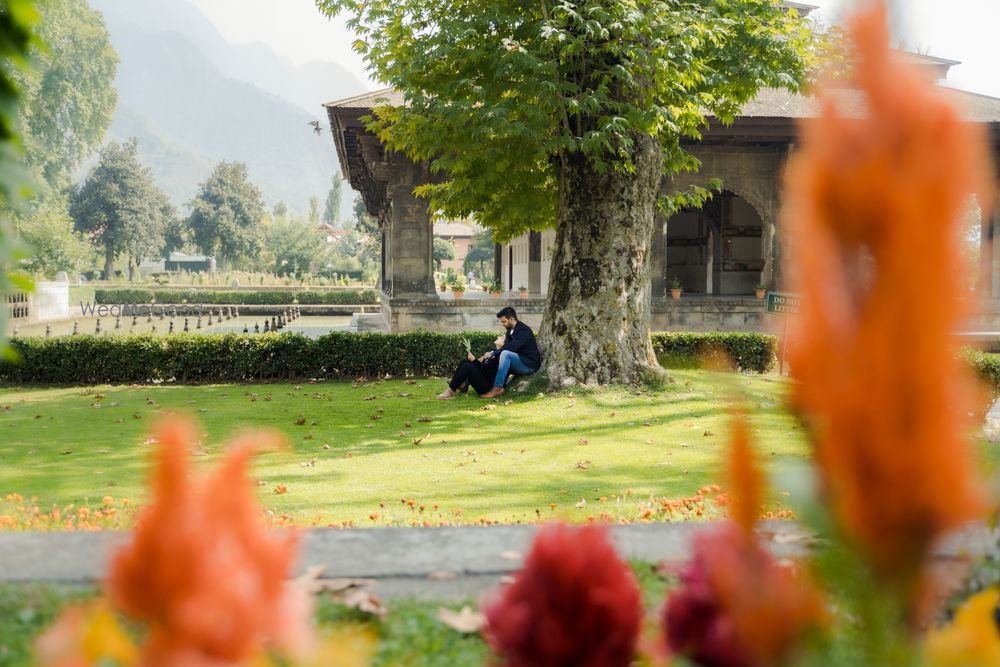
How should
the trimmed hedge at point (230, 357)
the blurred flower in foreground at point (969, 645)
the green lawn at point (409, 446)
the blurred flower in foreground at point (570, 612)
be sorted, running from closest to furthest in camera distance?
1. the blurred flower in foreground at point (969, 645)
2. the blurred flower in foreground at point (570, 612)
3. the green lawn at point (409, 446)
4. the trimmed hedge at point (230, 357)

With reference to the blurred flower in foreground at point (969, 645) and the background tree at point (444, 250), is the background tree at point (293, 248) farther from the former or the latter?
the blurred flower in foreground at point (969, 645)

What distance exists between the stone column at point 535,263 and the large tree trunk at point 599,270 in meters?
10.3

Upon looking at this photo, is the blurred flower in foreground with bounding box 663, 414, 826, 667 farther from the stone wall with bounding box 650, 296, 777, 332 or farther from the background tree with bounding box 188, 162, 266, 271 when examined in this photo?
the background tree with bounding box 188, 162, 266, 271

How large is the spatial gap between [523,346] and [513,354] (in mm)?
228

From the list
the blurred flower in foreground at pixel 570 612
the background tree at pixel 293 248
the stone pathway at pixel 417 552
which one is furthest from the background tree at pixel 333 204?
the blurred flower in foreground at pixel 570 612

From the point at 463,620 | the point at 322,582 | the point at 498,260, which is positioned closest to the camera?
the point at 463,620

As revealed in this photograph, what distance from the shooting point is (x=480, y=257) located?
82.1 m

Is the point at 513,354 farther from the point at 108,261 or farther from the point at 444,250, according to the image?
the point at 108,261

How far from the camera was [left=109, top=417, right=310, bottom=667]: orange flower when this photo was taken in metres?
0.77

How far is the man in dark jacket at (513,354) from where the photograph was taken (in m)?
12.1

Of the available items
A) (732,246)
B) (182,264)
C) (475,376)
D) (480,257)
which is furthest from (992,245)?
(182,264)

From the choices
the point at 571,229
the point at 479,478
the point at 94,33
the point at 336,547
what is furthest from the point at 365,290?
the point at 336,547

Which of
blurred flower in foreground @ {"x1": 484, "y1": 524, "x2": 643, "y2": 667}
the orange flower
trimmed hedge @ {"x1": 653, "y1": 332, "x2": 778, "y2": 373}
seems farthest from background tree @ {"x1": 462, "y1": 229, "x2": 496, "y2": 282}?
the orange flower

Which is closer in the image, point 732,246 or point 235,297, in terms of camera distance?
point 732,246
